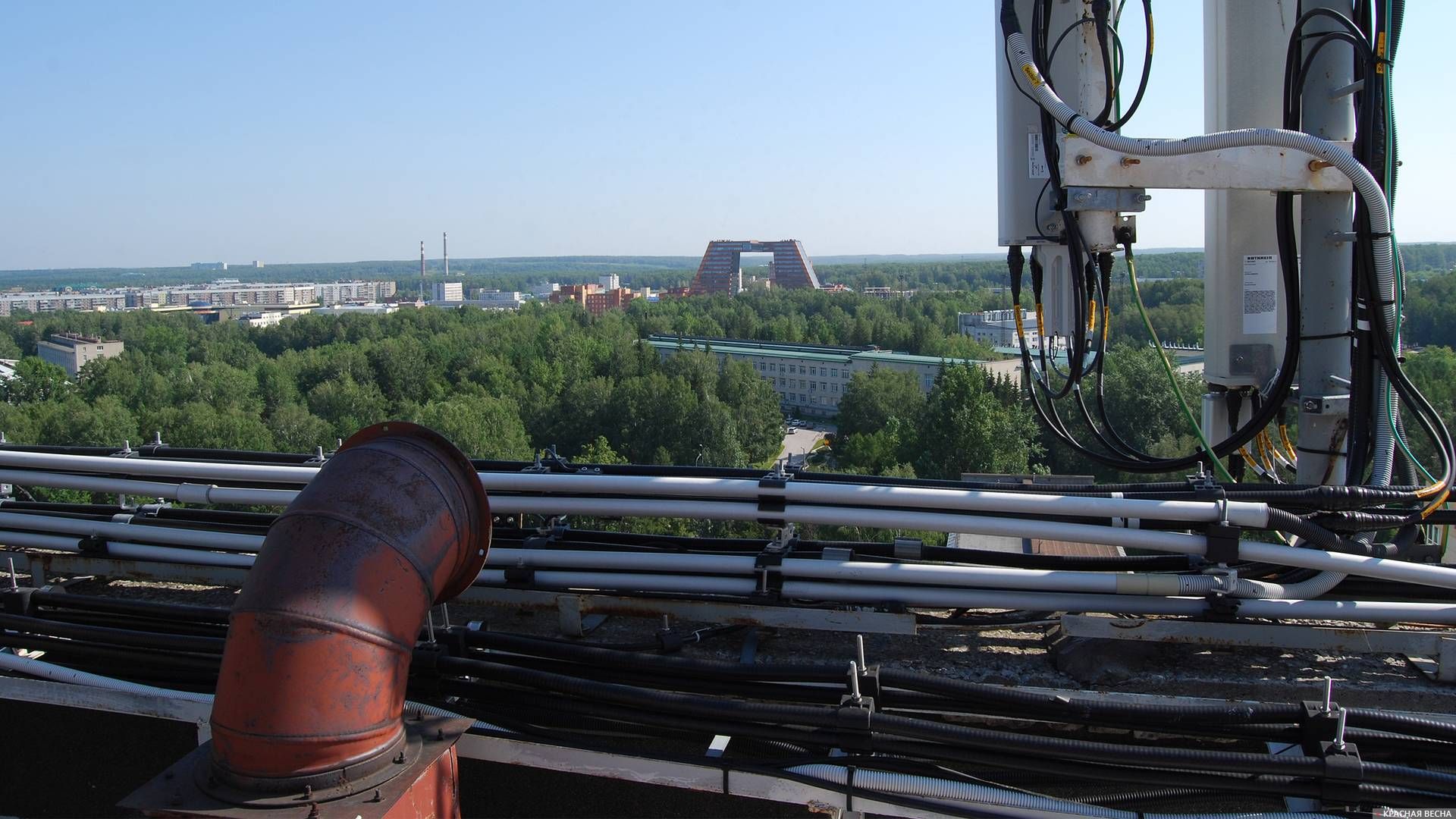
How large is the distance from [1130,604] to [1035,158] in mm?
2047

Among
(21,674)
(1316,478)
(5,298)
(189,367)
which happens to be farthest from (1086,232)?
(5,298)

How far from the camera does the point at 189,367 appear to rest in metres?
48.8

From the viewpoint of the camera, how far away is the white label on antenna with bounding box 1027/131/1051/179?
4387 mm

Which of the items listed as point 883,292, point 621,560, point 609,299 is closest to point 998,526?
point 621,560

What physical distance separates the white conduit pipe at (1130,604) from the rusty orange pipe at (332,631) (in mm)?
1264

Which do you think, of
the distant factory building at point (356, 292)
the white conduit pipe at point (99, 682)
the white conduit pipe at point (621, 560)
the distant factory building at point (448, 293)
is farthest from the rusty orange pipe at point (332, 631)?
the distant factory building at point (356, 292)

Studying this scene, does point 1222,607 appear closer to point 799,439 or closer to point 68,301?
point 799,439

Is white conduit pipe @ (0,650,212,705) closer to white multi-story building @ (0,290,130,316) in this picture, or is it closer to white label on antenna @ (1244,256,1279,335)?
white label on antenna @ (1244,256,1279,335)

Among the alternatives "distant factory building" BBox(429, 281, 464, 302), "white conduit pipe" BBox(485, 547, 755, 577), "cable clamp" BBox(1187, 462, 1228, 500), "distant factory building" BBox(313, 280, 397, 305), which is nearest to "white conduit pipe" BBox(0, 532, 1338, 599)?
"white conduit pipe" BBox(485, 547, 755, 577)

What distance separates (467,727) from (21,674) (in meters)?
1.72

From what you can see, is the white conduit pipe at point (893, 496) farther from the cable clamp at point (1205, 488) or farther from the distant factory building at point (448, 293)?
the distant factory building at point (448, 293)

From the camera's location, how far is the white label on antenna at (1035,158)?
4.39 meters

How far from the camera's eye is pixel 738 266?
421ft

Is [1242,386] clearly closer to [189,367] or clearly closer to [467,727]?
[467,727]
